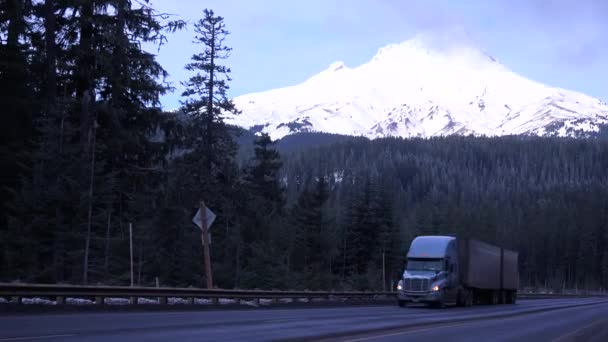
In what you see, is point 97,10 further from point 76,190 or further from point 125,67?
point 76,190

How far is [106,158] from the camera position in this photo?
121ft

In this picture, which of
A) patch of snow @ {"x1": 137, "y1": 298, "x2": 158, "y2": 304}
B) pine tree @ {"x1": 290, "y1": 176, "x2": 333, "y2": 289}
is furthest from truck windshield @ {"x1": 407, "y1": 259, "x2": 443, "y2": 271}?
pine tree @ {"x1": 290, "y1": 176, "x2": 333, "y2": 289}

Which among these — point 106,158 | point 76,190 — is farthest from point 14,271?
point 106,158

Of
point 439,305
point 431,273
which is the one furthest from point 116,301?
point 439,305

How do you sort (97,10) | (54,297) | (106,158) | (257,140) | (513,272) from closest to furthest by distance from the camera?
(54,297) → (97,10) → (106,158) → (513,272) → (257,140)

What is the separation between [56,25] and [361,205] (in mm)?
42512

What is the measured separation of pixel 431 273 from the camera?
38000 mm

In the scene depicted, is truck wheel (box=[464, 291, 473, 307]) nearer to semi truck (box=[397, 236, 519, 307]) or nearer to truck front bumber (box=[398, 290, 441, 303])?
semi truck (box=[397, 236, 519, 307])

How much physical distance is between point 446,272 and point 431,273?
937 mm

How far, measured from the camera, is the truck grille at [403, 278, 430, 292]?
37.5m

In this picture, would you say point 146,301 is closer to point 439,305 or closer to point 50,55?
point 50,55

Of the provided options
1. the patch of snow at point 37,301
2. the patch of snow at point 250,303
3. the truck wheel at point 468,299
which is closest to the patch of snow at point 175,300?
the patch of snow at point 250,303

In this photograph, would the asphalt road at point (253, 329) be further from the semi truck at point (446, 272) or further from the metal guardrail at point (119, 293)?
the semi truck at point (446, 272)

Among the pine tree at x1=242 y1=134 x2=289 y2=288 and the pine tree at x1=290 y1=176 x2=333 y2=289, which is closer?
the pine tree at x1=242 y1=134 x2=289 y2=288
